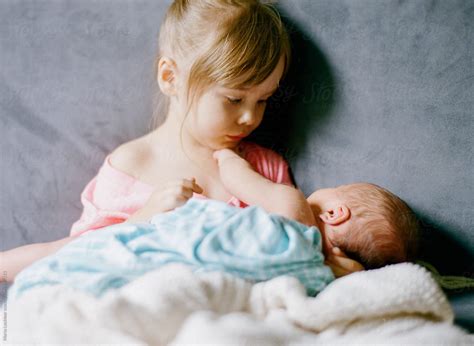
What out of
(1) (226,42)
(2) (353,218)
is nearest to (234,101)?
(1) (226,42)

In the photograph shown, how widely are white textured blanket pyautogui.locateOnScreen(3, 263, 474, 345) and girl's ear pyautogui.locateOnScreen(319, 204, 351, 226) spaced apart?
0.19m

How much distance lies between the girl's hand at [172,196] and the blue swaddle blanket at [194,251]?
0.33 ft

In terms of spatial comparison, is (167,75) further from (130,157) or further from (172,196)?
(172,196)

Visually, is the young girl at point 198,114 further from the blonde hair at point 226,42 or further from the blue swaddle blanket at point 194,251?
the blue swaddle blanket at point 194,251

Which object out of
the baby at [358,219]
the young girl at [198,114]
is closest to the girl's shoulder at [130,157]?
the young girl at [198,114]

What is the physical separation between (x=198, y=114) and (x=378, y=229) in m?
0.50

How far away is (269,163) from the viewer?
4.33 feet

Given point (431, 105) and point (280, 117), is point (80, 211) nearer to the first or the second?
point (280, 117)

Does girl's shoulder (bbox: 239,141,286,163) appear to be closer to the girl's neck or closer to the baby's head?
the girl's neck

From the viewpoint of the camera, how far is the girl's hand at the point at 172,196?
3.52ft

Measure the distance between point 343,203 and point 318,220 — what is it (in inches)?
2.6

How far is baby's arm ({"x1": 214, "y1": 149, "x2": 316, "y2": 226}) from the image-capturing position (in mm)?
1046

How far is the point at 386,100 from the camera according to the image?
117 cm

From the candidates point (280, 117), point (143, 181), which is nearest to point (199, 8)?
point (280, 117)
